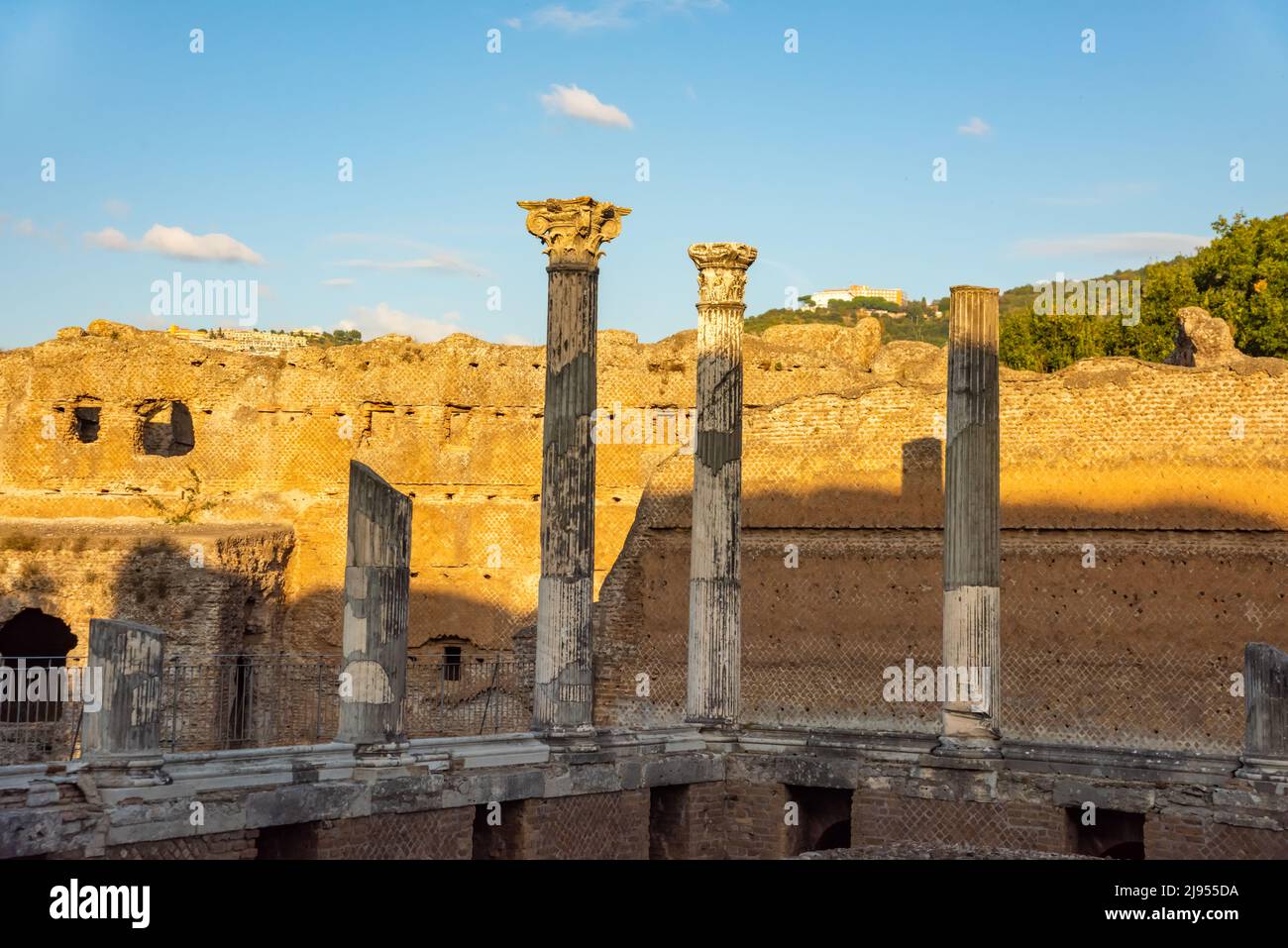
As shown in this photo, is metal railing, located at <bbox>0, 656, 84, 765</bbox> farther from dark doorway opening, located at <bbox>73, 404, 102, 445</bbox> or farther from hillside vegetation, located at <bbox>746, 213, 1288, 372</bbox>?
hillside vegetation, located at <bbox>746, 213, 1288, 372</bbox>

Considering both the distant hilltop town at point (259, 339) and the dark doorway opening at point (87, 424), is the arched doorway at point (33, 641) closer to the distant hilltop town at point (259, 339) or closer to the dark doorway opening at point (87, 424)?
the dark doorway opening at point (87, 424)

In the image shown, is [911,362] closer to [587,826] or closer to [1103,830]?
[1103,830]

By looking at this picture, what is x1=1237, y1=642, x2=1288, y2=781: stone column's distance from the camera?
44.8 feet

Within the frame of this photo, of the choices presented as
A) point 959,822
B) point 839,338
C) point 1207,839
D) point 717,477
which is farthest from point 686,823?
point 839,338

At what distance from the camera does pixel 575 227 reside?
51.1 ft

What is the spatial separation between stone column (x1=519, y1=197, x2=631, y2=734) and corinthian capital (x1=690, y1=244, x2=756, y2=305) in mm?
2467

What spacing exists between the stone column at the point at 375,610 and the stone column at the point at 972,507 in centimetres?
530

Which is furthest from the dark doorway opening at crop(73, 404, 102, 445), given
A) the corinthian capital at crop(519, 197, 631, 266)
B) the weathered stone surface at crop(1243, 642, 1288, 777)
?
the weathered stone surface at crop(1243, 642, 1288, 777)

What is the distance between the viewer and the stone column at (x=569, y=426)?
51.1 ft

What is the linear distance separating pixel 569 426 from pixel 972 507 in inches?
155

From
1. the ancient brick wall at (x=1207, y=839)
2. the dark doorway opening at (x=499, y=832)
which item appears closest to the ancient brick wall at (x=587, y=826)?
the dark doorway opening at (x=499, y=832)

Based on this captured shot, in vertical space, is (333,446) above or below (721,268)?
below

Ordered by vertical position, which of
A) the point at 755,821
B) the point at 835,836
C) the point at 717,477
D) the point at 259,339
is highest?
the point at 259,339
